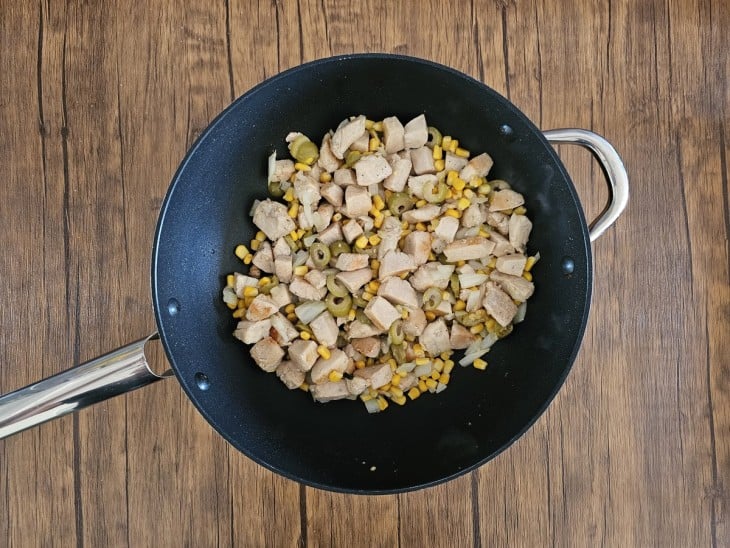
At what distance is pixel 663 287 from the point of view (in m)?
1.98

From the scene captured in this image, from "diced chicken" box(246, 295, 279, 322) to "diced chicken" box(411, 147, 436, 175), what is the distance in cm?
51

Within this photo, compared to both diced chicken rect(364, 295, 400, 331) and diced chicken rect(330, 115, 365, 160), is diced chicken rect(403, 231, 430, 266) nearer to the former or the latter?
diced chicken rect(364, 295, 400, 331)

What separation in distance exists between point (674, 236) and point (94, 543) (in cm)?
195

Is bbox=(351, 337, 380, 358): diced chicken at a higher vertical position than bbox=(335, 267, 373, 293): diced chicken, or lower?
lower

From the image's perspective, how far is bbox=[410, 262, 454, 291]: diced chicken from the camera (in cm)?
166

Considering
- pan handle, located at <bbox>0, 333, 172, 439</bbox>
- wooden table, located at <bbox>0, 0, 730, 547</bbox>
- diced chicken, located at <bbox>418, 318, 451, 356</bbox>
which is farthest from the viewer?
wooden table, located at <bbox>0, 0, 730, 547</bbox>

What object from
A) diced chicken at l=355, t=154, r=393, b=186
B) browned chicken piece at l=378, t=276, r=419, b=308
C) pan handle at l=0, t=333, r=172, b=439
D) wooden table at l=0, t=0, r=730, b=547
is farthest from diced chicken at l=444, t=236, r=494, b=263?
pan handle at l=0, t=333, r=172, b=439

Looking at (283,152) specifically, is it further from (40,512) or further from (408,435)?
(40,512)

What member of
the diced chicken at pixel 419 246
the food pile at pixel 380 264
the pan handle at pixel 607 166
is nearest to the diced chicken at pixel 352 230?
the food pile at pixel 380 264

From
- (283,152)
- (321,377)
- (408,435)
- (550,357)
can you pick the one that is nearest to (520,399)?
(550,357)

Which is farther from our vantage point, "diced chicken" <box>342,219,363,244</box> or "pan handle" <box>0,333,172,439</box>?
"diced chicken" <box>342,219,363,244</box>

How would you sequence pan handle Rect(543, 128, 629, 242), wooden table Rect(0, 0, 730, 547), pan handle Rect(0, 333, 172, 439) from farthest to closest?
Result: wooden table Rect(0, 0, 730, 547) < pan handle Rect(543, 128, 629, 242) < pan handle Rect(0, 333, 172, 439)

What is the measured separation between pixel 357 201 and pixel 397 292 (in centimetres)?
25

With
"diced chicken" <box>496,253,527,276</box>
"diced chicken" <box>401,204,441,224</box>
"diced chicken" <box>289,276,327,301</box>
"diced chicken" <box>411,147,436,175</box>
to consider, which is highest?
"diced chicken" <box>411,147,436,175</box>
